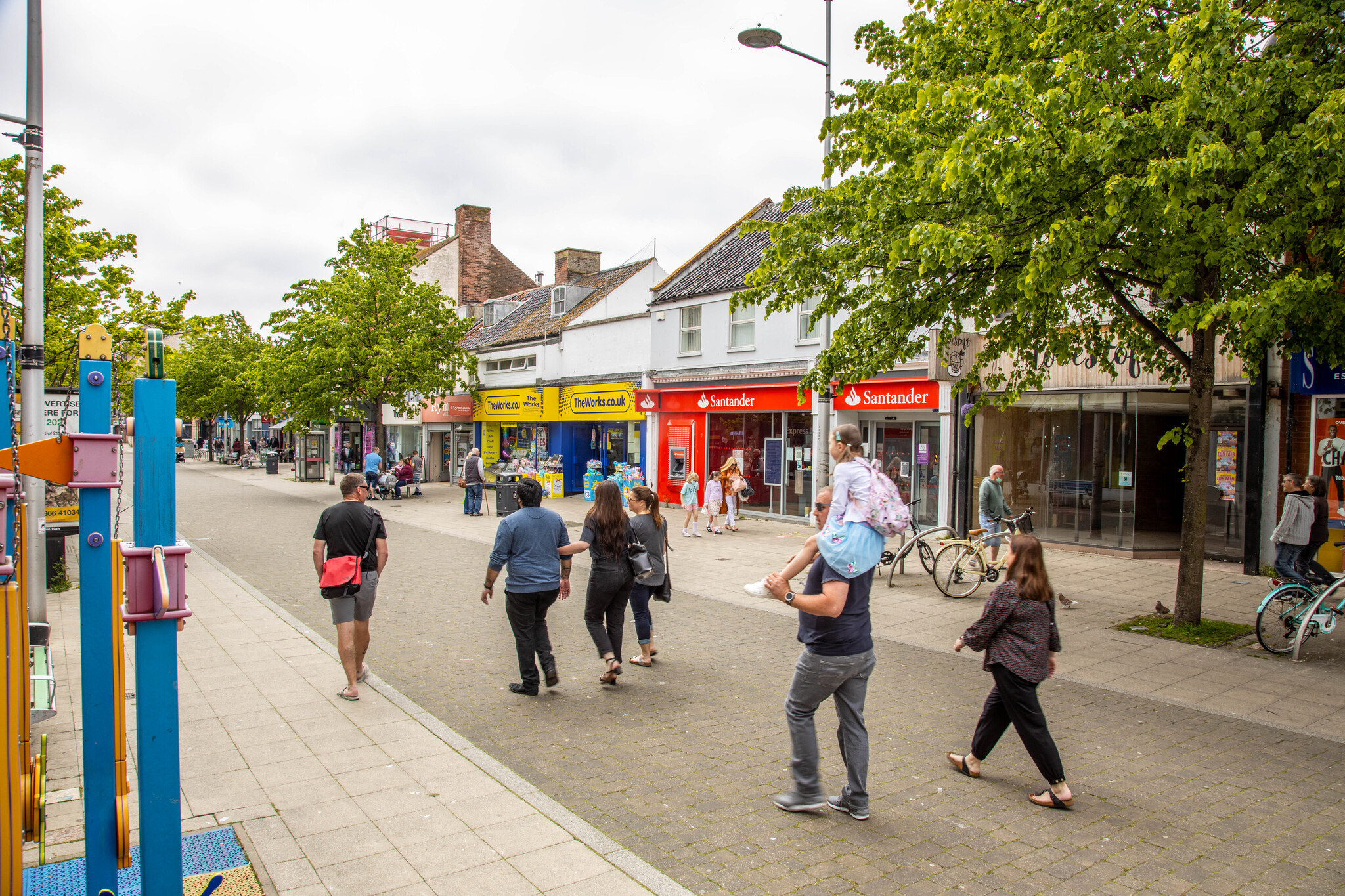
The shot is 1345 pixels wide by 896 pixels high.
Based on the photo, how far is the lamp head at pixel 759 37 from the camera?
14438 millimetres

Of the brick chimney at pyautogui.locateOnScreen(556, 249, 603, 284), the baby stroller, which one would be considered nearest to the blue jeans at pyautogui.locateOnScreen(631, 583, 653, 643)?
the baby stroller

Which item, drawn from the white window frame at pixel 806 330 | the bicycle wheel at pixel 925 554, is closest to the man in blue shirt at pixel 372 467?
the white window frame at pixel 806 330

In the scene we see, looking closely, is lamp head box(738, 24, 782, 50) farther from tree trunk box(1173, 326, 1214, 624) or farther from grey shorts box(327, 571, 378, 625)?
grey shorts box(327, 571, 378, 625)

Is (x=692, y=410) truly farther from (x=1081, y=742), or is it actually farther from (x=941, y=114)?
(x=1081, y=742)

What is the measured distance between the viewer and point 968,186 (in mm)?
8211

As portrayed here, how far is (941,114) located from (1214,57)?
2399mm

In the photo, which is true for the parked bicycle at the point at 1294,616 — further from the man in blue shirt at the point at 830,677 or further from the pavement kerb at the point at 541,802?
the pavement kerb at the point at 541,802

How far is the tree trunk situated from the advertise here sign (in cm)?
764

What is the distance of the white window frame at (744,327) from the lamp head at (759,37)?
696 cm

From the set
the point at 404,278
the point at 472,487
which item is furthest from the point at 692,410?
the point at 404,278

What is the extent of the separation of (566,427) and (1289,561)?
68.6 feet

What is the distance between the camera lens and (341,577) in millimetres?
6406

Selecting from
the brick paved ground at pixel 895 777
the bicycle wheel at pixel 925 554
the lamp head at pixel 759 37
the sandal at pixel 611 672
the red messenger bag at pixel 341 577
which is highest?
the lamp head at pixel 759 37

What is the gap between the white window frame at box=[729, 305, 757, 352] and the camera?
21.2 metres
